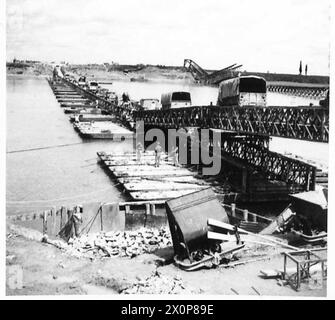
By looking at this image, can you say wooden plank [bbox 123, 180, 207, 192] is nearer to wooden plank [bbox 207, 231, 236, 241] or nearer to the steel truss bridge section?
the steel truss bridge section

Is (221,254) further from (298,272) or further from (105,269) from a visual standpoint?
(105,269)

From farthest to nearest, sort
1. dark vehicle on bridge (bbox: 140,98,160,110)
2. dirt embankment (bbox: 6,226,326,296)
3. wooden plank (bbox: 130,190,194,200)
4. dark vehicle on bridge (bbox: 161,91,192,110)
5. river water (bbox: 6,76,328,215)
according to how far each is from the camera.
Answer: dark vehicle on bridge (bbox: 140,98,160,110) < dark vehicle on bridge (bbox: 161,91,192,110) < river water (bbox: 6,76,328,215) < wooden plank (bbox: 130,190,194,200) < dirt embankment (bbox: 6,226,326,296)

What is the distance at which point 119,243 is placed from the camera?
18.2m

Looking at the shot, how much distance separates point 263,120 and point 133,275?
14895 millimetres

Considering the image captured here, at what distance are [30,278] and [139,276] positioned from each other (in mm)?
3617

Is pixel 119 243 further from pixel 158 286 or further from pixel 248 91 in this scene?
pixel 248 91

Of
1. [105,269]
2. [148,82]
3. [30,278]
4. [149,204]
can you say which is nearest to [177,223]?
[105,269]

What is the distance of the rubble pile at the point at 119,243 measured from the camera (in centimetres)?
1725

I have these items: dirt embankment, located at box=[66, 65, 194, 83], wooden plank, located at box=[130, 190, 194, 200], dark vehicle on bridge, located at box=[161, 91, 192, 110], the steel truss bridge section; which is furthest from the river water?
dirt embankment, located at box=[66, 65, 194, 83]

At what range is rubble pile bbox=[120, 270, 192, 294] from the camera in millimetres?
13180

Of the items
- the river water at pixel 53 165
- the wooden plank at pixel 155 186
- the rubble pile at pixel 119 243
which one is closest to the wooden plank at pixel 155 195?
the wooden plank at pixel 155 186

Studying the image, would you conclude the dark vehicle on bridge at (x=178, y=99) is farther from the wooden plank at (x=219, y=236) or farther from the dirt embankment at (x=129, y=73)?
the dirt embankment at (x=129, y=73)

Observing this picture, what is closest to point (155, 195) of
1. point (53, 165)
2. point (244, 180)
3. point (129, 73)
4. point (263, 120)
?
point (244, 180)

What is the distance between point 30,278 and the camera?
14430 millimetres
